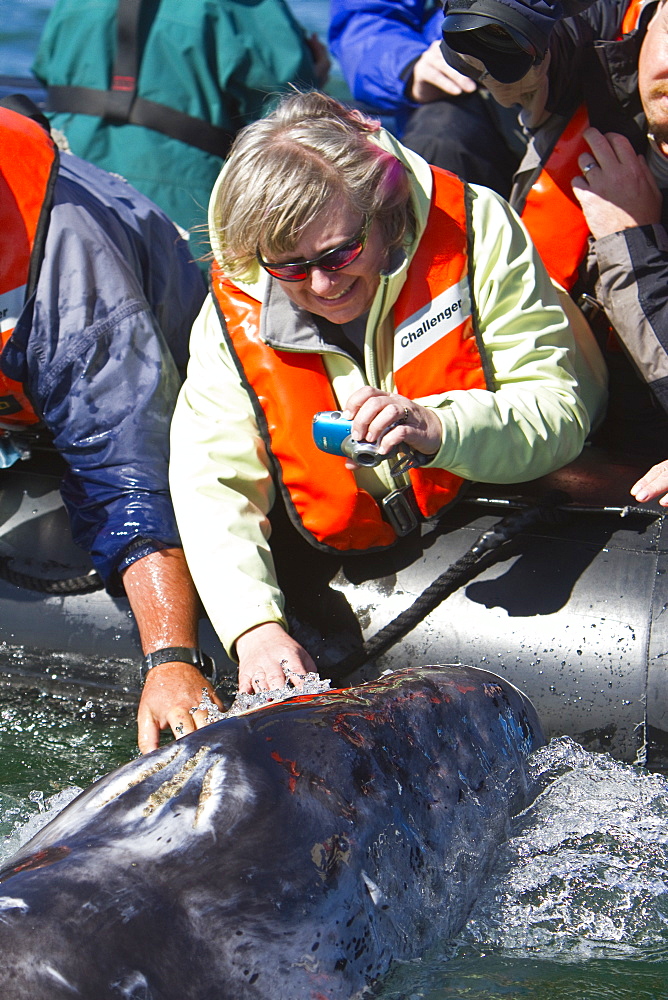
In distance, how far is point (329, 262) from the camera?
106 inches

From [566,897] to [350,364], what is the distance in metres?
1.52

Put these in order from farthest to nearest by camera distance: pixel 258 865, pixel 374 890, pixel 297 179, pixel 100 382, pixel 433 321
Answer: pixel 100 382 → pixel 433 321 → pixel 297 179 → pixel 374 890 → pixel 258 865

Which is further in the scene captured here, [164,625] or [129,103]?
[129,103]

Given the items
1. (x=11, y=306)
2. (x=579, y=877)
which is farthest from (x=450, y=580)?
(x=11, y=306)

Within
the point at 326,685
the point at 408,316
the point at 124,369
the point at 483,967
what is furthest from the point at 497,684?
the point at 124,369

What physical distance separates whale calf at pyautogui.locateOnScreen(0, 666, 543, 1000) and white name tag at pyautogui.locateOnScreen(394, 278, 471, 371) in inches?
46.9

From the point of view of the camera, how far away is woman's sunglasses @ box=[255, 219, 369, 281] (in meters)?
2.67

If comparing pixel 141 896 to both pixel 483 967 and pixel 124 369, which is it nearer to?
pixel 483 967

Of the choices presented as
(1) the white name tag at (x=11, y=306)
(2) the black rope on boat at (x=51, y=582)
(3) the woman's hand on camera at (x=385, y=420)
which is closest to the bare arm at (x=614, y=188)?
(3) the woman's hand on camera at (x=385, y=420)

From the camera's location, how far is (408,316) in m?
2.94

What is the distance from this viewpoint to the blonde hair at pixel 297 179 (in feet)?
8.58

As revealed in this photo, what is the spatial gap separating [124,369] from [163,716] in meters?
1.08

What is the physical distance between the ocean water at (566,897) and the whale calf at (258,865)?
0.29 ft

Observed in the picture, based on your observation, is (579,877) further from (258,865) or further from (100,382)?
(100,382)
